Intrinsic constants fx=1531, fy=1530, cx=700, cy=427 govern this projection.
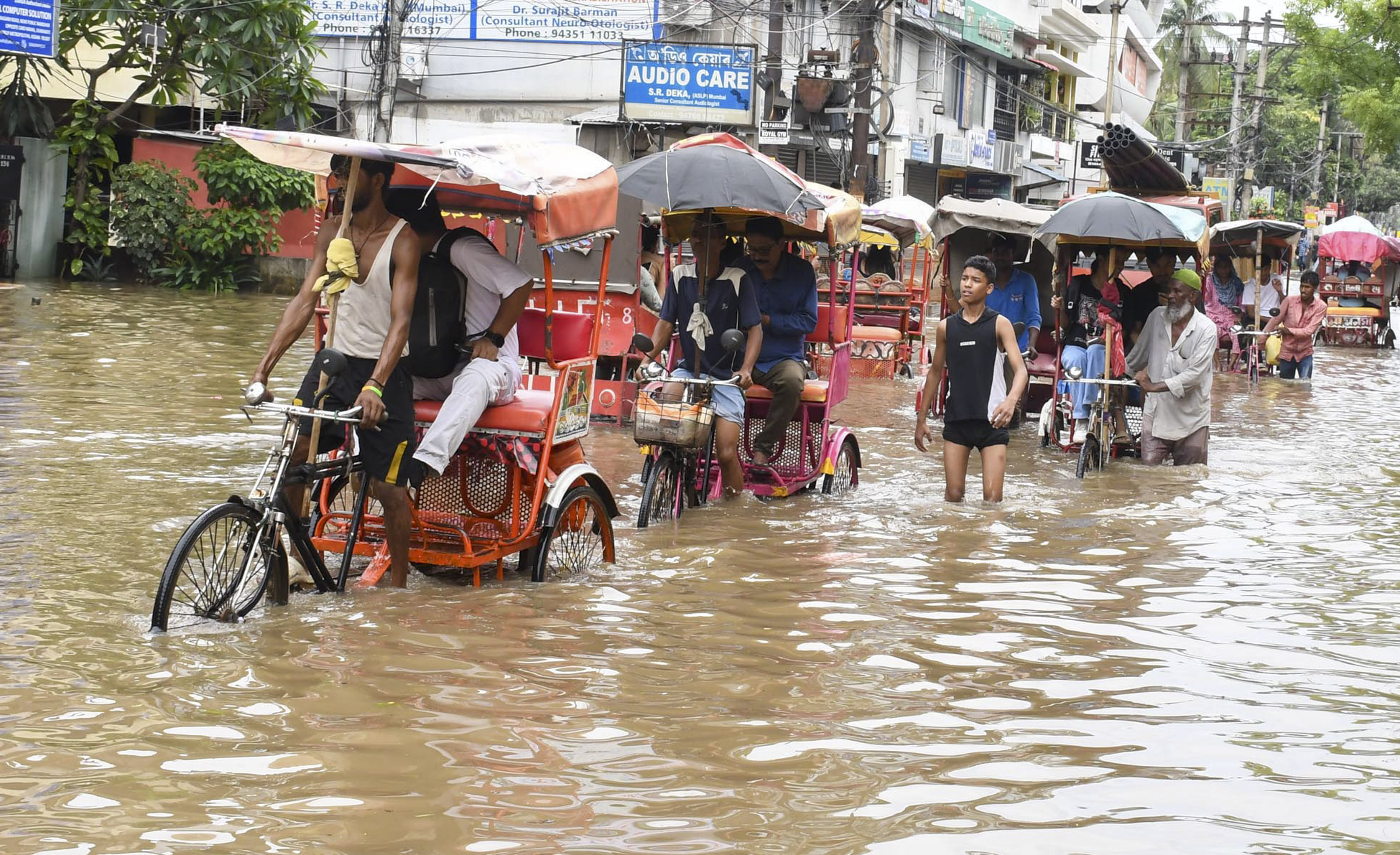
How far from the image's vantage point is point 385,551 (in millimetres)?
6969

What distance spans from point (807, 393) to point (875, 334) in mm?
9837

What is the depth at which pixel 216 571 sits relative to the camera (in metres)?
5.73

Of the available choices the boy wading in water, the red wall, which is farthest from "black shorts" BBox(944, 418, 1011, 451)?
the red wall

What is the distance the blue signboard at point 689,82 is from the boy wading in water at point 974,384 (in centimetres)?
2195

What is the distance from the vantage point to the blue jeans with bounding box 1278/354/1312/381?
2173cm

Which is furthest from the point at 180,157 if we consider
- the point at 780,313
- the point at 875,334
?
the point at 780,313

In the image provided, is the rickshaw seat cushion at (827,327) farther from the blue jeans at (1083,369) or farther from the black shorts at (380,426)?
the black shorts at (380,426)

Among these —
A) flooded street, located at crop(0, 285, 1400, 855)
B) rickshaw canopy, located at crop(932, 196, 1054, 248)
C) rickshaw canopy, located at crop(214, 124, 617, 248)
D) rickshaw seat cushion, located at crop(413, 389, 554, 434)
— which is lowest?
flooded street, located at crop(0, 285, 1400, 855)

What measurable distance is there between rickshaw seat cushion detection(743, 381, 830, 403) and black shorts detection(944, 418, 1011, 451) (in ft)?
2.71

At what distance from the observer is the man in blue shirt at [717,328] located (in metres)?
9.23

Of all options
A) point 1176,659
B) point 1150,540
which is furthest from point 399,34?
point 1176,659

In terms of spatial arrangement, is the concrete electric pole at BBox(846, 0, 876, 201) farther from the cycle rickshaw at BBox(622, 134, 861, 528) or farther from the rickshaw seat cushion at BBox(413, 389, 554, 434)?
the rickshaw seat cushion at BBox(413, 389, 554, 434)

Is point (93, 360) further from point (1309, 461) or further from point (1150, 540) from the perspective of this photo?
point (1309, 461)

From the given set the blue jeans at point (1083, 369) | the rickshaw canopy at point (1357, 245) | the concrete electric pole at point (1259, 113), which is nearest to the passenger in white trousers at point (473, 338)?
the blue jeans at point (1083, 369)
